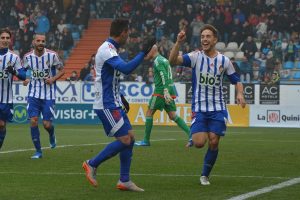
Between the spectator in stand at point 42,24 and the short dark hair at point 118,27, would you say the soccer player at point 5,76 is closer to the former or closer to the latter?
the short dark hair at point 118,27

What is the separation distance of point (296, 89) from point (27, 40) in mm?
13036

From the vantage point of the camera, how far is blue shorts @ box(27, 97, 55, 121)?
16.5 m

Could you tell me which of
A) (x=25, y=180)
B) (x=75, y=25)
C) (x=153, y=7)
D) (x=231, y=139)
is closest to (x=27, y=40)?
(x=75, y=25)

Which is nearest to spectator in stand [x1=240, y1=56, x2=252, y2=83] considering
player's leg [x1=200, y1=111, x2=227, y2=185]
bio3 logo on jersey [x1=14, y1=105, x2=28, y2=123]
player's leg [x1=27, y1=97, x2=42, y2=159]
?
bio3 logo on jersey [x1=14, y1=105, x2=28, y2=123]

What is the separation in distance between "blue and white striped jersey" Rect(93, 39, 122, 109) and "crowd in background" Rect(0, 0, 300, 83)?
2106 cm

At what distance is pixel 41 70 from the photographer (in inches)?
658

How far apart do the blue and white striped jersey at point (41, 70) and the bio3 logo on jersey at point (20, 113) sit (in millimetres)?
14911

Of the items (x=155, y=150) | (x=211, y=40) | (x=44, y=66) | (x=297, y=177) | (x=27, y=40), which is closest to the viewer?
(x=211, y=40)

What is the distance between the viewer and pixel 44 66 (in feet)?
54.7

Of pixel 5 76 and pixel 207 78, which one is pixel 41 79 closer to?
pixel 5 76

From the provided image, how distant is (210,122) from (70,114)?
20.3 metres

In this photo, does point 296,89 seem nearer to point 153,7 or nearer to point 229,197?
point 153,7

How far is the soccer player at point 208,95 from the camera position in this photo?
11.7 metres

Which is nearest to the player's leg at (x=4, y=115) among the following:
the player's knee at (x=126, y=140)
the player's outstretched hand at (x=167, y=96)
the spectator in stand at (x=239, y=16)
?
the player's outstretched hand at (x=167, y=96)
